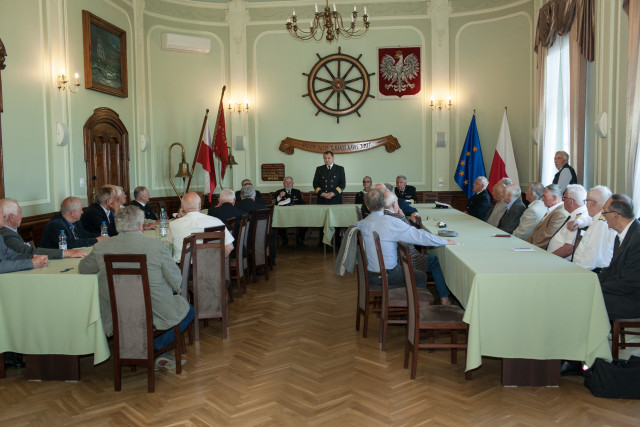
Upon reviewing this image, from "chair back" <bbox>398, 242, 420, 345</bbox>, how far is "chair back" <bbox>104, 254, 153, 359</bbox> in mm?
1651

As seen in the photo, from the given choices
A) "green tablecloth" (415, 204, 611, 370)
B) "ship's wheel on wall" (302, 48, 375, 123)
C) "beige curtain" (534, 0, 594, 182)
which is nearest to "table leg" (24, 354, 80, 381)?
→ "green tablecloth" (415, 204, 611, 370)

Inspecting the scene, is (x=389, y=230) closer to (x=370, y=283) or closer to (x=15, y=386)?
(x=370, y=283)

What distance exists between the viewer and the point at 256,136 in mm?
10750

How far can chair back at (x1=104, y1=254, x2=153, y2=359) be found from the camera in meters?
3.40

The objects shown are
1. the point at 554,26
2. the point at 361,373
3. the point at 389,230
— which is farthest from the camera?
the point at 554,26

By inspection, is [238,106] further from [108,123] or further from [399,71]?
[399,71]

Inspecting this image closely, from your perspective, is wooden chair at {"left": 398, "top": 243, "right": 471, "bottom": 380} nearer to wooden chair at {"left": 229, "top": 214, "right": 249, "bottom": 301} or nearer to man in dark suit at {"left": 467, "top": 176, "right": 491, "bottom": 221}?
wooden chair at {"left": 229, "top": 214, "right": 249, "bottom": 301}

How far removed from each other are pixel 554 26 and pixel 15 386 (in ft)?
25.3

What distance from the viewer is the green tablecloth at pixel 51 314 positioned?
3598mm

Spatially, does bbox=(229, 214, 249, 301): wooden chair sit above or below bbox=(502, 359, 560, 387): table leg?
above

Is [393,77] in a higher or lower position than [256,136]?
higher

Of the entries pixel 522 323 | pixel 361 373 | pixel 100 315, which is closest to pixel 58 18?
pixel 100 315

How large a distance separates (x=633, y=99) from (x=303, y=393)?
453 cm

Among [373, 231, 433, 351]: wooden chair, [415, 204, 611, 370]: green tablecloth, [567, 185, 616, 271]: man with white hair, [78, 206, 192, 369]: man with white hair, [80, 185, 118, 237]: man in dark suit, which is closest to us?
[415, 204, 611, 370]: green tablecloth
